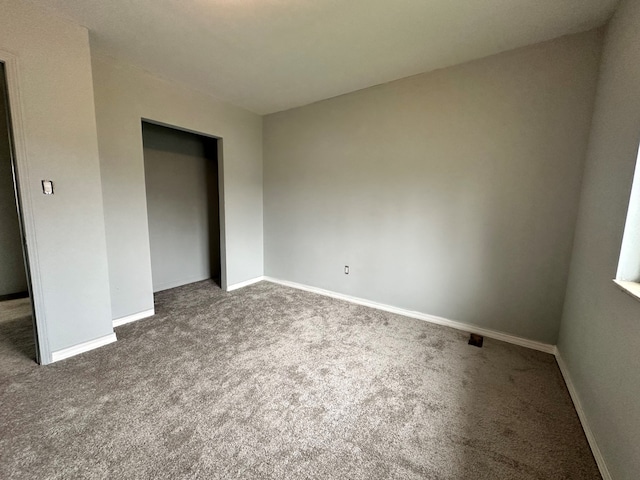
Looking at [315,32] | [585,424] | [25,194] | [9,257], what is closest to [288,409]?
[585,424]

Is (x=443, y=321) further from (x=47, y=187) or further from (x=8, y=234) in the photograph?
(x=8, y=234)

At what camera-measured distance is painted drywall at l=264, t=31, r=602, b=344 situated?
84.8 inches

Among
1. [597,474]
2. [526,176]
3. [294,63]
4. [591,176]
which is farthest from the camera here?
[294,63]

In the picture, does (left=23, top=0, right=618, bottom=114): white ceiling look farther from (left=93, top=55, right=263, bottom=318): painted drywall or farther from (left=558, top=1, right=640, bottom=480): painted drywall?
(left=558, top=1, right=640, bottom=480): painted drywall

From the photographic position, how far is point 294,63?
253 cm

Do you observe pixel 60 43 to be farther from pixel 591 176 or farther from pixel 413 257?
pixel 591 176

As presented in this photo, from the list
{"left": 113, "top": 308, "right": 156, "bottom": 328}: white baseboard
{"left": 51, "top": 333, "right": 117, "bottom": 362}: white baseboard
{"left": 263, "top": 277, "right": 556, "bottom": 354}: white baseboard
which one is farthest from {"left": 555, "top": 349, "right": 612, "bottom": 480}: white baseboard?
{"left": 113, "top": 308, "right": 156, "bottom": 328}: white baseboard

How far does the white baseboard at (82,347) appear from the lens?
82.9 inches

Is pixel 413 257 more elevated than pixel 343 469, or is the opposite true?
pixel 413 257

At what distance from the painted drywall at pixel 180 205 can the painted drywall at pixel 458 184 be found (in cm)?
159

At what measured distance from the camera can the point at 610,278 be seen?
4.71 feet

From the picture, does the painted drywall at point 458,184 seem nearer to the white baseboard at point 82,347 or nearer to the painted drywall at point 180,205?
the painted drywall at point 180,205

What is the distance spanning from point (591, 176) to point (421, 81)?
1731 millimetres

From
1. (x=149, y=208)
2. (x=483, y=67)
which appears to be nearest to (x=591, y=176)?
(x=483, y=67)
